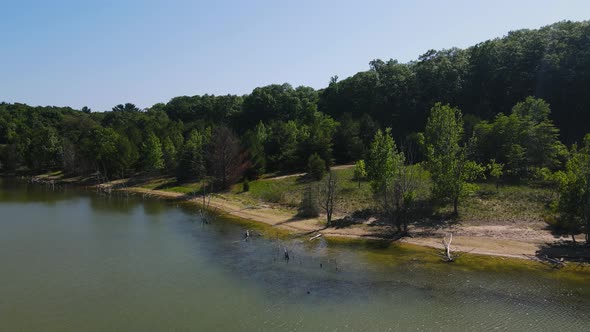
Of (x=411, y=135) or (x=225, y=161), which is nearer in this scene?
(x=225, y=161)

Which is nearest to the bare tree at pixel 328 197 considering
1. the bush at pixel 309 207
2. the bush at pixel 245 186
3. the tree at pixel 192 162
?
the bush at pixel 309 207

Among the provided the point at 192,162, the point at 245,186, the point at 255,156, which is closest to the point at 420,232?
the point at 245,186

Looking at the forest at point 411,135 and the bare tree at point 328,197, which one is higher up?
the forest at point 411,135

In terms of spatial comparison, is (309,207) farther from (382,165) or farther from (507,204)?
(507,204)

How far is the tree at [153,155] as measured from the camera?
3238 inches

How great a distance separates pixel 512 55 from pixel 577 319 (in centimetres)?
6287

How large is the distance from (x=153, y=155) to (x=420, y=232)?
54710mm

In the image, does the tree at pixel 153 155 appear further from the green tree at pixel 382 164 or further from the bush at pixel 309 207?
the green tree at pixel 382 164

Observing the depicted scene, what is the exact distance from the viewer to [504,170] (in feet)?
192

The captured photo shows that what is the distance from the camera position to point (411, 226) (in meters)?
45.9

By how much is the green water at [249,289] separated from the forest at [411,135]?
10334mm

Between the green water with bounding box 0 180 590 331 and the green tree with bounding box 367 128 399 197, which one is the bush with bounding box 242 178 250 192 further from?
the green tree with bounding box 367 128 399 197

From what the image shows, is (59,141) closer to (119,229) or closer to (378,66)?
(119,229)

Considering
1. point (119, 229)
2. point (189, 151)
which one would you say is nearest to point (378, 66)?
point (189, 151)
